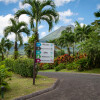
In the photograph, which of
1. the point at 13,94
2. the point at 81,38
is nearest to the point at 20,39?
the point at 13,94

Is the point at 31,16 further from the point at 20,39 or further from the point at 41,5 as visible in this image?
the point at 20,39

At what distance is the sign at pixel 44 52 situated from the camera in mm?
9055

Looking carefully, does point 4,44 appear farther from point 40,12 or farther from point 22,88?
point 22,88

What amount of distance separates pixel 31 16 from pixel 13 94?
41.6 feet

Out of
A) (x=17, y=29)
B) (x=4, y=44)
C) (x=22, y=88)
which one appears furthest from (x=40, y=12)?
(x=4, y=44)

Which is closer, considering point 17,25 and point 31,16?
point 31,16

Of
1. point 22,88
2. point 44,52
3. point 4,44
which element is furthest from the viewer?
point 4,44

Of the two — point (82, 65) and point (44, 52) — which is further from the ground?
point (44, 52)

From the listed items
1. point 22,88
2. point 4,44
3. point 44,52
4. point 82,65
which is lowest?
point 22,88

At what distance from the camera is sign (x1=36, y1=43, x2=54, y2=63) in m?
9.05

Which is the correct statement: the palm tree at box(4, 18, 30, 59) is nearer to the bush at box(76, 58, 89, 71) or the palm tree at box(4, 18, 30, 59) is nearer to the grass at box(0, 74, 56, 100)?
the bush at box(76, 58, 89, 71)

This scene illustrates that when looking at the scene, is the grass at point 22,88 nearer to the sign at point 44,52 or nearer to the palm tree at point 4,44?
the sign at point 44,52

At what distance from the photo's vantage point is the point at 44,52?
932cm

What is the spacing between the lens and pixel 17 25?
21078 millimetres
